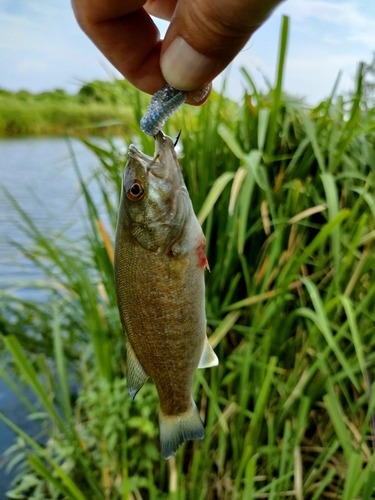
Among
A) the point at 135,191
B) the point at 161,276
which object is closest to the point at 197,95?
the point at 135,191

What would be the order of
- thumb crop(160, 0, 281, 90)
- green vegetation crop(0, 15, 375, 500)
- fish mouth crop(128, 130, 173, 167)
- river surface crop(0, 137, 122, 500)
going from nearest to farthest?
thumb crop(160, 0, 281, 90), fish mouth crop(128, 130, 173, 167), green vegetation crop(0, 15, 375, 500), river surface crop(0, 137, 122, 500)

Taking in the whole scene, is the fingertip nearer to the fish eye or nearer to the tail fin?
the fish eye

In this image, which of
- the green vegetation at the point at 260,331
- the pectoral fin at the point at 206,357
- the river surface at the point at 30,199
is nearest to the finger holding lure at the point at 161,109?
the pectoral fin at the point at 206,357

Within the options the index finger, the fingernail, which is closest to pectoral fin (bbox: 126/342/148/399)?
the fingernail

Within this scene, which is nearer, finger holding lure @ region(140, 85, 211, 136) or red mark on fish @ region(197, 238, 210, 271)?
finger holding lure @ region(140, 85, 211, 136)

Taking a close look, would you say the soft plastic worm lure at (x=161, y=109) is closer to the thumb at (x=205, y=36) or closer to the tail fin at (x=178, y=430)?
the thumb at (x=205, y=36)

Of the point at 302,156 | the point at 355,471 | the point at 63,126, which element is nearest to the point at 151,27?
the point at 63,126

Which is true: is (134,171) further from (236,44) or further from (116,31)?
(116,31)

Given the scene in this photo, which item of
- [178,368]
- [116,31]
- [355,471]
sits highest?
[116,31]
